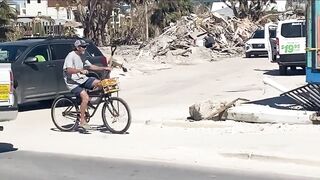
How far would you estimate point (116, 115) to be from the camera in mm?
11984

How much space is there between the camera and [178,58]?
37.3 meters

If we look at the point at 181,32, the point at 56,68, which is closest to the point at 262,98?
the point at 56,68

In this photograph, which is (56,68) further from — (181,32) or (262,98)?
(181,32)

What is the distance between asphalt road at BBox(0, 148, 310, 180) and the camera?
28.3 feet

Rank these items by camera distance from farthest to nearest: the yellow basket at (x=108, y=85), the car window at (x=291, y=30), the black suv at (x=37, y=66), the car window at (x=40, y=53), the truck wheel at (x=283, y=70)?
the truck wheel at (x=283, y=70)
the car window at (x=291, y=30)
the car window at (x=40, y=53)
the black suv at (x=37, y=66)
the yellow basket at (x=108, y=85)

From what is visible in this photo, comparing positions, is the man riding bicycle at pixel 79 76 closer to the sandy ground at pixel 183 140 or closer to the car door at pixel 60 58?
the sandy ground at pixel 183 140

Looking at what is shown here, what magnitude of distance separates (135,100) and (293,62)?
804cm

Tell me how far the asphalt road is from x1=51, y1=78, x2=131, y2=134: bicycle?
187cm

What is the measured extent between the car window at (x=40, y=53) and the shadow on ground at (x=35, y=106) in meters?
1.18

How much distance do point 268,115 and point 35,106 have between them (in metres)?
7.05

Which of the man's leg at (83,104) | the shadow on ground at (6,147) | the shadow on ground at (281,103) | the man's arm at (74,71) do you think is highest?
the man's arm at (74,71)

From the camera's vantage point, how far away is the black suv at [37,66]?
15570mm

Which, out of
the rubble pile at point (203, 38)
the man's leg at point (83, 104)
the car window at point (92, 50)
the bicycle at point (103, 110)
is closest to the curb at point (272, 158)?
the bicycle at point (103, 110)

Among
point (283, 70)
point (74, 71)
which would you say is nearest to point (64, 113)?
point (74, 71)
